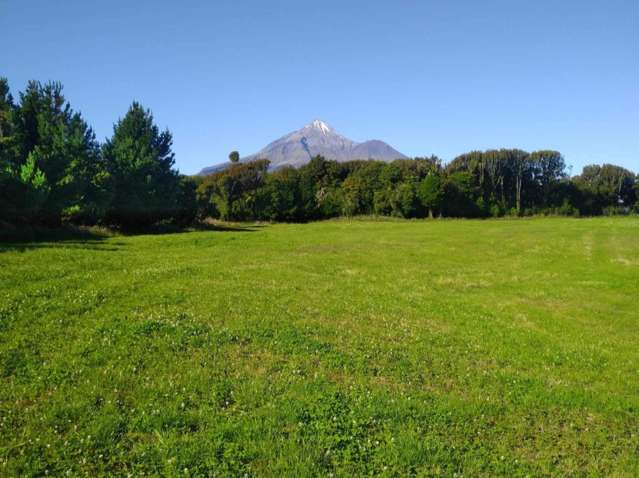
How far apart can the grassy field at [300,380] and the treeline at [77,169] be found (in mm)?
20332

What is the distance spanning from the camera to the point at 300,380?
8.18 metres

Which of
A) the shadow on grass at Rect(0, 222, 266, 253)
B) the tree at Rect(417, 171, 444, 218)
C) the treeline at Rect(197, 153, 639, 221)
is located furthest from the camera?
the tree at Rect(417, 171, 444, 218)

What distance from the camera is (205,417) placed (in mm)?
6562

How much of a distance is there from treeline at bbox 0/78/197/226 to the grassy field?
66.7 feet

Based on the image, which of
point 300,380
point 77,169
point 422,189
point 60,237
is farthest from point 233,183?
point 300,380

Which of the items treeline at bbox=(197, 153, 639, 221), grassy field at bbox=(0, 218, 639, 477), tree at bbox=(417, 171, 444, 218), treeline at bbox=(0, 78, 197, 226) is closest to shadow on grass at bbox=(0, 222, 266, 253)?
treeline at bbox=(0, 78, 197, 226)

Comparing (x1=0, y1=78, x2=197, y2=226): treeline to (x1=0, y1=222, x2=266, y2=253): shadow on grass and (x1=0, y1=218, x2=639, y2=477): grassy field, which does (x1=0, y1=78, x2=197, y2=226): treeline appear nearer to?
(x1=0, y1=222, x2=266, y2=253): shadow on grass

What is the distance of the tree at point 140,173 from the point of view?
51.5m

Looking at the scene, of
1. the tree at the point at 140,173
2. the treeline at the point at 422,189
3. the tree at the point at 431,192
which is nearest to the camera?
the tree at the point at 140,173

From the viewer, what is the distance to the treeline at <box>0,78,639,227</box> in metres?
39.0

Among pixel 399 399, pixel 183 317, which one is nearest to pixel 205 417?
pixel 399 399

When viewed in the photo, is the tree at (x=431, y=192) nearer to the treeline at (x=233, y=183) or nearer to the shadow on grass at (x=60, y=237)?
the treeline at (x=233, y=183)

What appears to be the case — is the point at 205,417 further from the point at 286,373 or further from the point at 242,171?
the point at 242,171

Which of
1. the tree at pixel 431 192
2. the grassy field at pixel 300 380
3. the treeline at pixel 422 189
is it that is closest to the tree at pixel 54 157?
the grassy field at pixel 300 380
